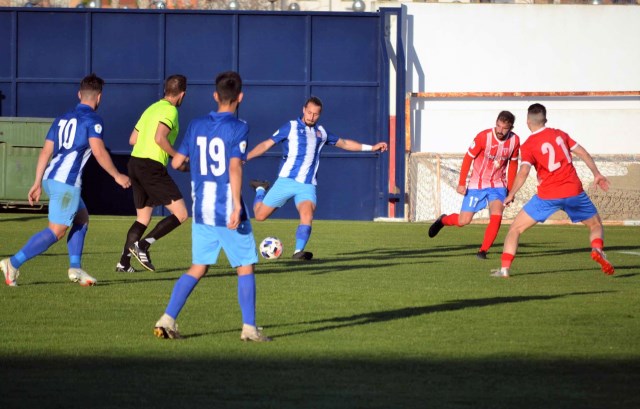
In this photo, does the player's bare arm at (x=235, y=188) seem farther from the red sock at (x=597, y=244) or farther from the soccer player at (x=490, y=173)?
the soccer player at (x=490, y=173)

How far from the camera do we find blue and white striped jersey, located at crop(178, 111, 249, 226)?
8656 mm

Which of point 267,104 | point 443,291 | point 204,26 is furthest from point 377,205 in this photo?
point 443,291

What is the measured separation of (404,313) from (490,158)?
20.3 ft

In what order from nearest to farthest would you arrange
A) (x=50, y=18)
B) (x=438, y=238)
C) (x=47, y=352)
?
(x=47, y=352)
(x=438, y=238)
(x=50, y=18)

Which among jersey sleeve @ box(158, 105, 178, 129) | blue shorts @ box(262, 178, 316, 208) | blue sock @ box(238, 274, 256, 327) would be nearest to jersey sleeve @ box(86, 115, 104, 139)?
jersey sleeve @ box(158, 105, 178, 129)

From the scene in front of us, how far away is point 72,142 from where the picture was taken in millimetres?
12227

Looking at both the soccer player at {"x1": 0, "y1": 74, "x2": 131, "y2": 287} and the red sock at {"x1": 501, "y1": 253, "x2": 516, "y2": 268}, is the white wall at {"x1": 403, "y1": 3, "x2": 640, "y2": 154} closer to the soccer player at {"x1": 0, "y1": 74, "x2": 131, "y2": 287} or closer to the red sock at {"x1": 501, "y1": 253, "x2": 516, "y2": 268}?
the red sock at {"x1": 501, "y1": 253, "x2": 516, "y2": 268}

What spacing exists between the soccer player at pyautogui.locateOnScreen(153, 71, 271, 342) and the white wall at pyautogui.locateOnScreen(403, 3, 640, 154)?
2279cm

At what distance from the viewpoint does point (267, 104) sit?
3075 cm

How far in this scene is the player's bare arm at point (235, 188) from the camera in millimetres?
8508

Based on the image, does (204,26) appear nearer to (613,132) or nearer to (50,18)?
(50,18)

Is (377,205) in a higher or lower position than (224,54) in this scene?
lower

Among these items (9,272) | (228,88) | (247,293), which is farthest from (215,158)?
(9,272)

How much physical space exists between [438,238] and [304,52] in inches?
399
